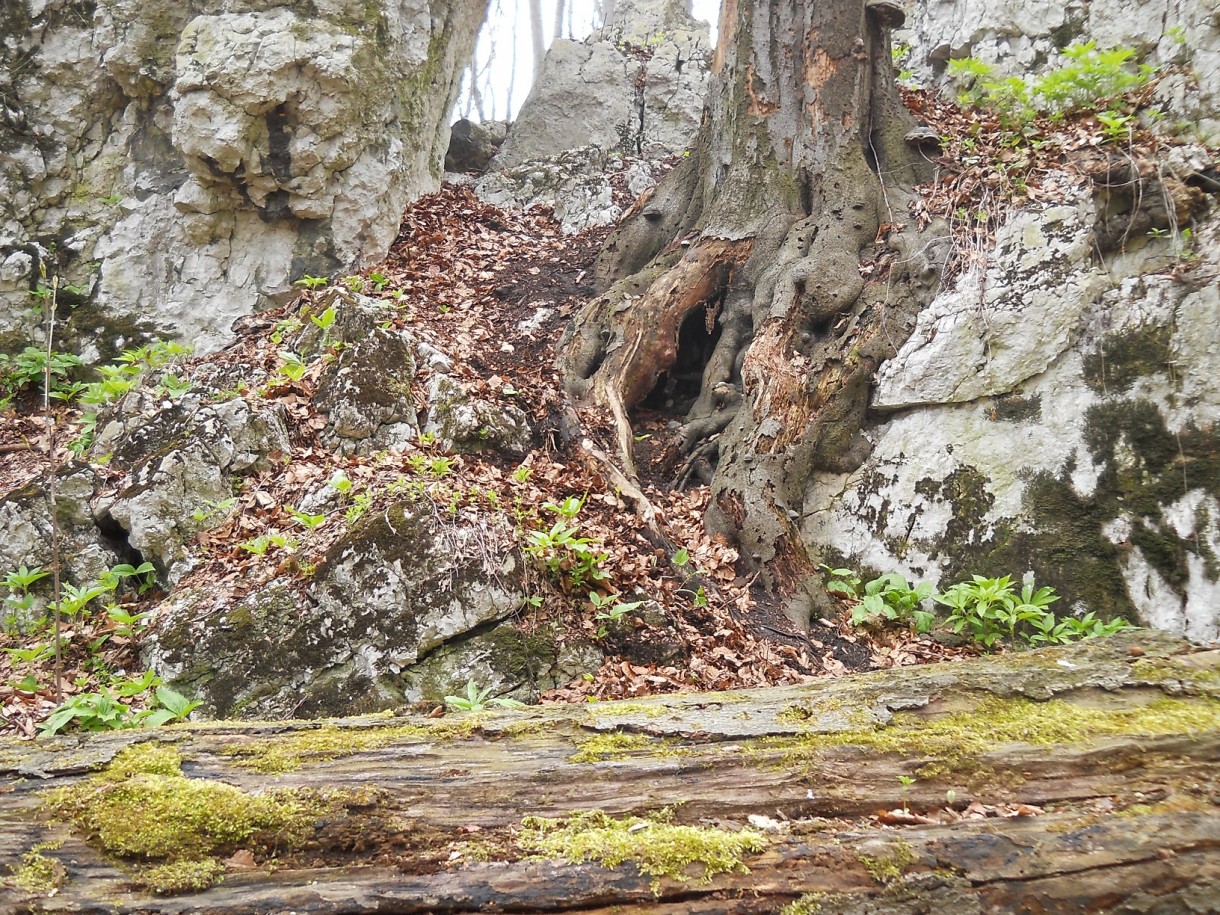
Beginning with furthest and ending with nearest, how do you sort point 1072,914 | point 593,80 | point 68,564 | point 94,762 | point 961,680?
point 593,80 → point 68,564 → point 961,680 → point 94,762 → point 1072,914

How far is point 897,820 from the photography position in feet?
6.76

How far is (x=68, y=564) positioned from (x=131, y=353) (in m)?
3.20

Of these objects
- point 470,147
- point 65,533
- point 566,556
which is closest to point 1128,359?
point 566,556

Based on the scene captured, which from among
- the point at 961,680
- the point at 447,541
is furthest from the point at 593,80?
the point at 961,680

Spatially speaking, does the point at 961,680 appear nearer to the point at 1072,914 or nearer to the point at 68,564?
the point at 1072,914

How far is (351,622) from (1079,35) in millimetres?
9558

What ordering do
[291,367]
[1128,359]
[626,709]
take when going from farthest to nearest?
[291,367], [1128,359], [626,709]

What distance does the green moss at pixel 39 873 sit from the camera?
6.13 feet

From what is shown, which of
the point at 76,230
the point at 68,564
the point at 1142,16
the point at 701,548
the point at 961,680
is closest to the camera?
the point at 961,680

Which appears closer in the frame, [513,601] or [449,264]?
[513,601]

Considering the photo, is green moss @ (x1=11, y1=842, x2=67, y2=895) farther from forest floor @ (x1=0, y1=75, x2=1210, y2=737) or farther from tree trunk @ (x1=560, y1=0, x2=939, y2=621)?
tree trunk @ (x1=560, y1=0, x2=939, y2=621)

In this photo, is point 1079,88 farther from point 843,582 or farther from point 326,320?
point 326,320

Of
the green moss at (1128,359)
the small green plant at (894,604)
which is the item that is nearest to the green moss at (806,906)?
the small green plant at (894,604)

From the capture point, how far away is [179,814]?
2.07m
